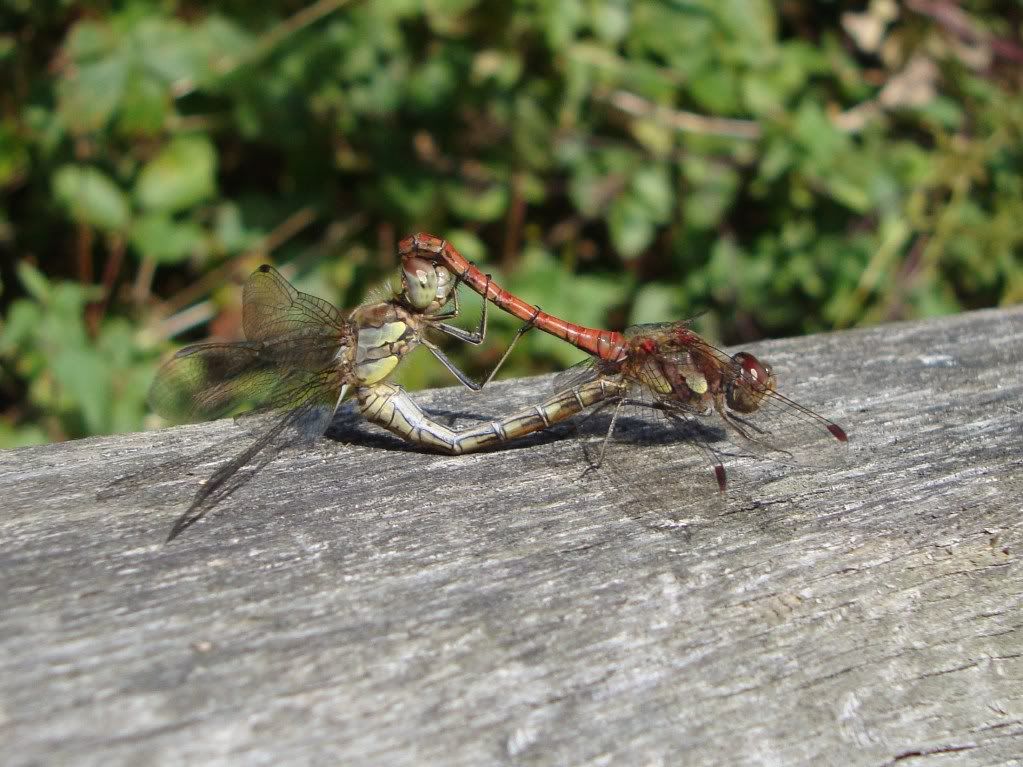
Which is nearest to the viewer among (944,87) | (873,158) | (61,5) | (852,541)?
(852,541)

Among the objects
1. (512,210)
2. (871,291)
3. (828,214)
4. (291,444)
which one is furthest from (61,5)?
(871,291)

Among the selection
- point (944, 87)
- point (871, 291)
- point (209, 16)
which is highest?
point (209, 16)

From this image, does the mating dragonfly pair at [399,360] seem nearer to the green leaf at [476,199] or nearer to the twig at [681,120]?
the green leaf at [476,199]

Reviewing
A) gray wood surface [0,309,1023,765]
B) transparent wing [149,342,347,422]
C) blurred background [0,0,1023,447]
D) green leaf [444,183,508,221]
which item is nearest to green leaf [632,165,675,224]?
blurred background [0,0,1023,447]

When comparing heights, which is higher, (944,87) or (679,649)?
(944,87)

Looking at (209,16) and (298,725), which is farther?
(209,16)

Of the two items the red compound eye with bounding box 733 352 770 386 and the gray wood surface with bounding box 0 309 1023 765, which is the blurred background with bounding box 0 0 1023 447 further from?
the gray wood surface with bounding box 0 309 1023 765

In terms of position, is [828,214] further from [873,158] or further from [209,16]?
[209,16]
